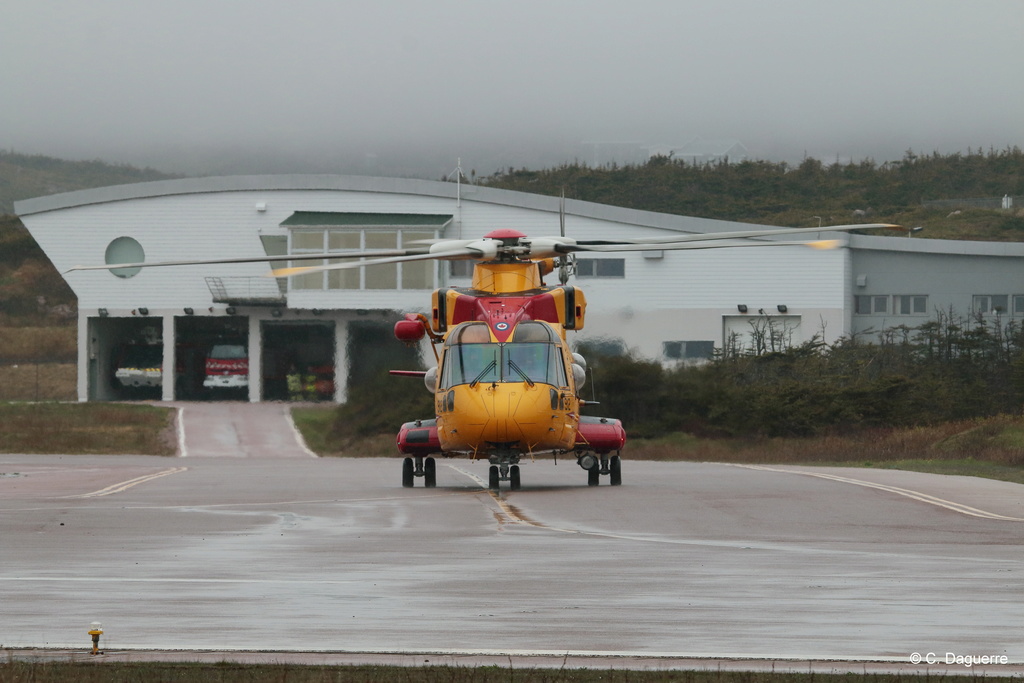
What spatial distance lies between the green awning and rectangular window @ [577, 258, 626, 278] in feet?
20.8

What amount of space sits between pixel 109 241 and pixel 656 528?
155 feet

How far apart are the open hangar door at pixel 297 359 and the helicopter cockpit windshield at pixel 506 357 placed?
32529 millimetres

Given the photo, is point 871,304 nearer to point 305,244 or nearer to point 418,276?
point 418,276

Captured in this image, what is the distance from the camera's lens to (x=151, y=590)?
1072 centimetres

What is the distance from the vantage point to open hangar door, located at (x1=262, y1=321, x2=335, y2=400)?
184 feet

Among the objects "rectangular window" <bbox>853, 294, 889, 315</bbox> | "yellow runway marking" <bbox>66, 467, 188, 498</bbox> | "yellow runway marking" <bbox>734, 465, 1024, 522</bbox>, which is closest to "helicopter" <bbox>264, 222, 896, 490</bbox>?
"yellow runway marking" <bbox>734, 465, 1024, 522</bbox>

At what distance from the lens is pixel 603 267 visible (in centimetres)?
5647

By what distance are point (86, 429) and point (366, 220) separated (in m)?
16.6

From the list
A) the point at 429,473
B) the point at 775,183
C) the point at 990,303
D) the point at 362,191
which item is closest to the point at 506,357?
the point at 429,473

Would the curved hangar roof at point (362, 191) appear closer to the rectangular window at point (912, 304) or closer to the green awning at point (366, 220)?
the green awning at point (366, 220)

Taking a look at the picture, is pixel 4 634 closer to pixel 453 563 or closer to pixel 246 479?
pixel 453 563

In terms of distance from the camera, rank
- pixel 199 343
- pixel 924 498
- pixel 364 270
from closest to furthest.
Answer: pixel 924 498, pixel 364 270, pixel 199 343

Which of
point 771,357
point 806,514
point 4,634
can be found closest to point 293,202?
point 771,357

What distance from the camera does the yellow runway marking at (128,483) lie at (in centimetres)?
2220
